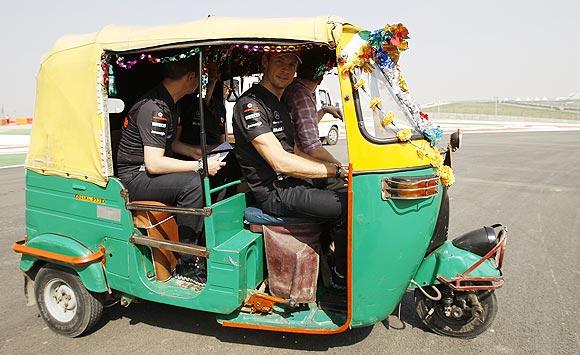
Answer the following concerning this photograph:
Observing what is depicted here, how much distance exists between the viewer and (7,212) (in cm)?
716

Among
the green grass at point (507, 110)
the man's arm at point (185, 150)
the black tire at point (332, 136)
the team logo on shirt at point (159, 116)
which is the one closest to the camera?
the team logo on shirt at point (159, 116)

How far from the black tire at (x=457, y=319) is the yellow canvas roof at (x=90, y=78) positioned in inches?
80.7

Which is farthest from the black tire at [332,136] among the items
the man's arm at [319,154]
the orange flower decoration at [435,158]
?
the orange flower decoration at [435,158]

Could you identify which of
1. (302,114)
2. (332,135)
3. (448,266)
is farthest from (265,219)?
(332,135)

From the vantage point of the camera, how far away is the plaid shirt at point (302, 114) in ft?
12.1

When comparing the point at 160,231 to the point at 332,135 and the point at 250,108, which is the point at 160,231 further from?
the point at 332,135

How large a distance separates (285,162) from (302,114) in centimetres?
77

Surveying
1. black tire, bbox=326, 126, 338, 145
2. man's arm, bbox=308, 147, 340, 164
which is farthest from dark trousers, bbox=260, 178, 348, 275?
black tire, bbox=326, 126, 338, 145

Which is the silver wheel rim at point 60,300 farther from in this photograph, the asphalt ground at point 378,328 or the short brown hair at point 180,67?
the short brown hair at point 180,67

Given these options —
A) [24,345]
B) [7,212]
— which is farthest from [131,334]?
[7,212]

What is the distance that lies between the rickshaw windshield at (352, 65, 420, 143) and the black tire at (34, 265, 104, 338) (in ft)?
8.04

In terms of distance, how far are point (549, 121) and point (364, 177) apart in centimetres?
4137

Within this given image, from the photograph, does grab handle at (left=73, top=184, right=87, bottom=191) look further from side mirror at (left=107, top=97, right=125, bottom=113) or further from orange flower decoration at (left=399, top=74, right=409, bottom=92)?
orange flower decoration at (left=399, top=74, right=409, bottom=92)

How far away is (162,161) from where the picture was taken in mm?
3301
